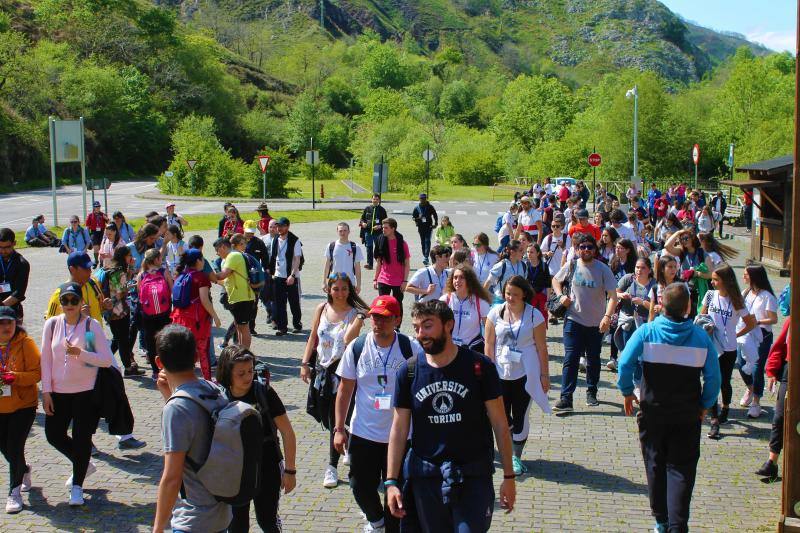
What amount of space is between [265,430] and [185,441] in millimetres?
1117

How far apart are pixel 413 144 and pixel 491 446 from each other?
74626mm

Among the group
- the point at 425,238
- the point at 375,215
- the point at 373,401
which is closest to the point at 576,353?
the point at 373,401

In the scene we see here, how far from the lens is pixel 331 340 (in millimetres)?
6805

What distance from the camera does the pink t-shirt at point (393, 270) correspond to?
41.9 ft

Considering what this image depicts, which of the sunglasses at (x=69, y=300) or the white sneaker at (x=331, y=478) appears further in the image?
the white sneaker at (x=331, y=478)

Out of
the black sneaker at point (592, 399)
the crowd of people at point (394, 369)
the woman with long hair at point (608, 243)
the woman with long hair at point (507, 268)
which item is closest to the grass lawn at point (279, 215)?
the crowd of people at point (394, 369)

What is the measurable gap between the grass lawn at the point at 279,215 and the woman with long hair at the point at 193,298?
22543 millimetres

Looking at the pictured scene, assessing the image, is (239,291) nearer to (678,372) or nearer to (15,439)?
(15,439)

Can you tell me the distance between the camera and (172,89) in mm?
94750

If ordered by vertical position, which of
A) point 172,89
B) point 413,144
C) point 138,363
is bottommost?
point 138,363

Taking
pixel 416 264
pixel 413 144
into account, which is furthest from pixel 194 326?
pixel 413 144

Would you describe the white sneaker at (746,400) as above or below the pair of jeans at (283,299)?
below

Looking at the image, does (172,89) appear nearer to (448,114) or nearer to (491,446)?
(448,114)

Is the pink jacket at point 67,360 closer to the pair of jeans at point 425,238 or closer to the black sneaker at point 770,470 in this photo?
the black sneaker at point 770,470
